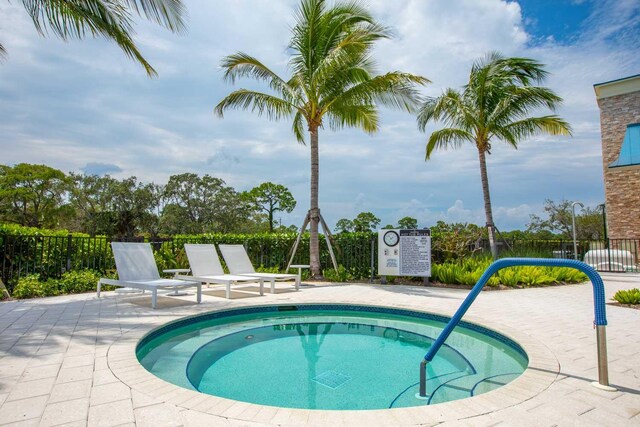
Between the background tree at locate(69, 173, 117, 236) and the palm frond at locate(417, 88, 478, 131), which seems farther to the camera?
the background tree at locate(69, 173, 117, 236)

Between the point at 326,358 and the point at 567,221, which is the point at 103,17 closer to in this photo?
the point at 326,358

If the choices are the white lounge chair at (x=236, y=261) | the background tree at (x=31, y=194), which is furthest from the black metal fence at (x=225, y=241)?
the background tree at (x=31, y=194)

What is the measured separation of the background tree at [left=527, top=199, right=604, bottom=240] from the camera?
110 feet

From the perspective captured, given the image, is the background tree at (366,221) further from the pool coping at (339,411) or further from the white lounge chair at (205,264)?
the pool coping at (339,411)

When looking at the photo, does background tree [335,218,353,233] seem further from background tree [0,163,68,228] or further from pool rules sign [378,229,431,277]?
pool rules sign [378,229,431,277]

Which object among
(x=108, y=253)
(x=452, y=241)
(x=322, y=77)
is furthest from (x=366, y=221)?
(x=108, y=253)

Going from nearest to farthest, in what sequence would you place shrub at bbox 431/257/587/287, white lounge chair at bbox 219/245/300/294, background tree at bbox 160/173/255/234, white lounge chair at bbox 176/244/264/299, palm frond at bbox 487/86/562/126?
white lounge chair at bbox 176/244/264/299 < white lounge chair at bbox 219/245/300/294 < shrub at bbox 431/257/587/287 < palm frond at bbox 487/86/562/126 < background tree at bbox 160/173/255/234

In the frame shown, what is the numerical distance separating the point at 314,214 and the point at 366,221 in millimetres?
25335

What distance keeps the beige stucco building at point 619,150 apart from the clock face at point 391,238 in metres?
14.2

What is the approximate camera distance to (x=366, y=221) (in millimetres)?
36750

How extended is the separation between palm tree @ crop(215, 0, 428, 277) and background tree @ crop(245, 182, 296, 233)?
26.8 meters

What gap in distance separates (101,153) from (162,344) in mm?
17636

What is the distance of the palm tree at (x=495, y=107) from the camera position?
1305 centimetres

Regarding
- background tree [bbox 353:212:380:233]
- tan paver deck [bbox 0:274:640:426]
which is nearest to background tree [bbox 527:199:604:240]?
background tree [bbox 353:212:380:233]
